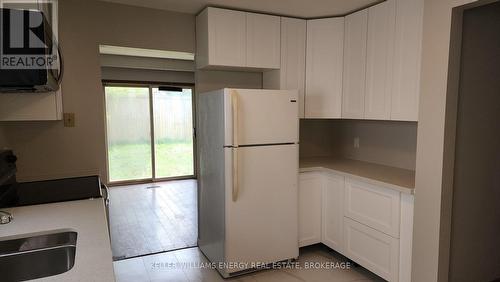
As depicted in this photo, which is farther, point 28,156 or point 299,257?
point 299,257

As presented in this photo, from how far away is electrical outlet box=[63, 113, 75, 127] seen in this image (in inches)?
103

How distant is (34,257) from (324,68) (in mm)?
2708

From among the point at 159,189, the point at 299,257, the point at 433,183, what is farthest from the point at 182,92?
the point at 433,183

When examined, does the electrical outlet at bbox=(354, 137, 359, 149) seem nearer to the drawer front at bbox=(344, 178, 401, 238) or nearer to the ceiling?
the drawer front at bbox=(344, 178, 401, 238)

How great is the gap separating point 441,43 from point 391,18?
2.32 feet

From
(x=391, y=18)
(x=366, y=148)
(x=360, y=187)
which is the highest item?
(x=391, y=18)

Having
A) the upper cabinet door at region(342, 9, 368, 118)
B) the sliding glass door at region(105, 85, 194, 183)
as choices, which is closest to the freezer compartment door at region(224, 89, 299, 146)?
the upper cabinet door at region(342, 9, 368, 118)

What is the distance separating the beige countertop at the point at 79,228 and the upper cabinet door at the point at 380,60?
225cm

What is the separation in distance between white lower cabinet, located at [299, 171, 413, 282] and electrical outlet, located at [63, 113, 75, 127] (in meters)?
2.07

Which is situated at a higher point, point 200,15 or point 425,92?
point 200,15

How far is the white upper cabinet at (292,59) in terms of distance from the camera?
3.06 meters

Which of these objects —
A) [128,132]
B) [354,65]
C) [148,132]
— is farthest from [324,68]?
[128,132]

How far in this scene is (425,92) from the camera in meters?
2.07

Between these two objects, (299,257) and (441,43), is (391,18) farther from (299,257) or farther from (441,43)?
(299,257)
